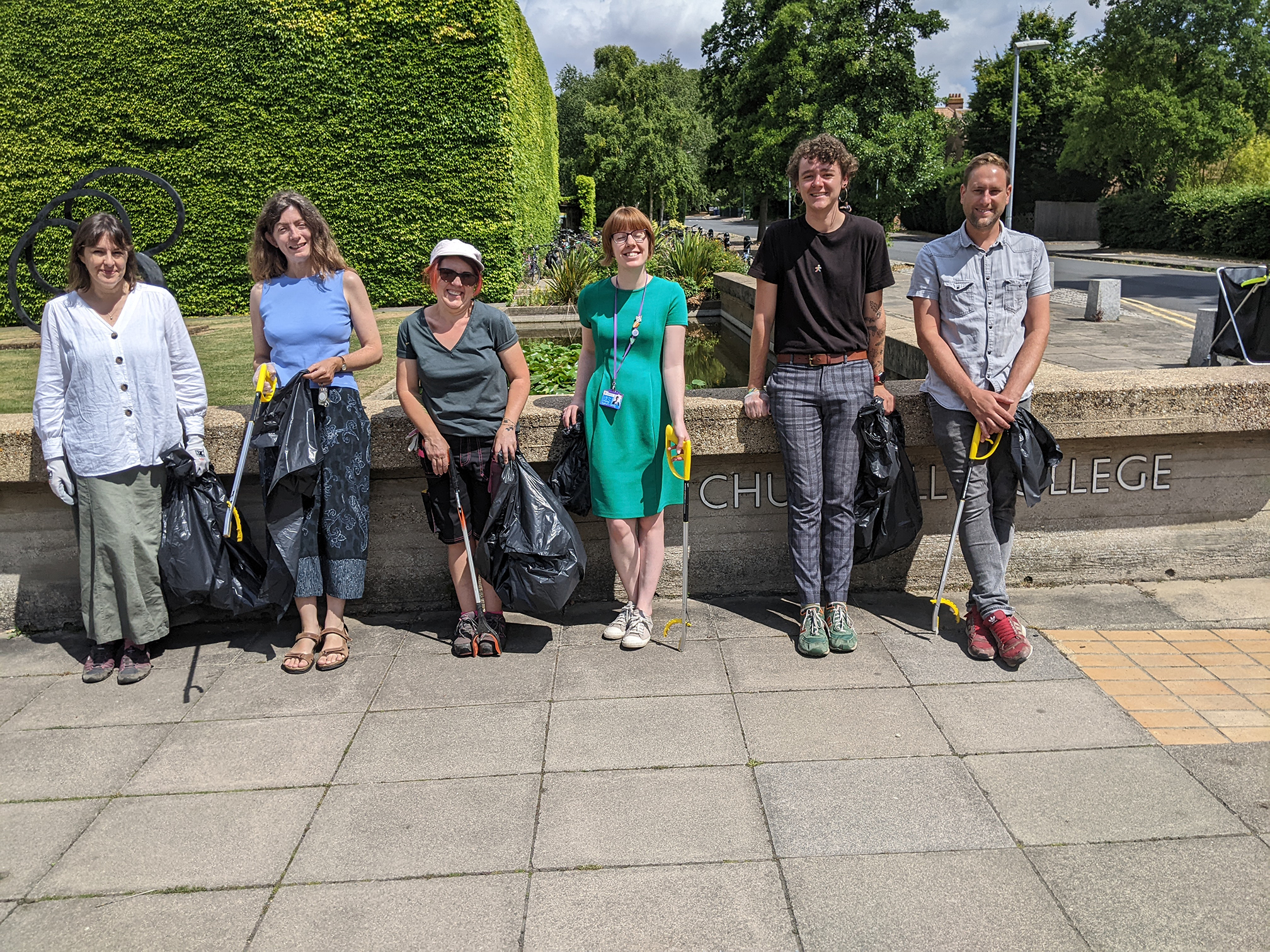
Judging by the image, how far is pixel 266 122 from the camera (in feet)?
54.4

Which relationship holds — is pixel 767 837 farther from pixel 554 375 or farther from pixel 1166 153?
pixel 1166 153

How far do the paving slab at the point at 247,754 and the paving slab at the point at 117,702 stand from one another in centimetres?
21

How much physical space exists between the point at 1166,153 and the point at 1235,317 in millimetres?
39318

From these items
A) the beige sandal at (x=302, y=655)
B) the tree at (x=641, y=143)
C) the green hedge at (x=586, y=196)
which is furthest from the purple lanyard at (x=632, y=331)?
the tree at (x=641, y=143)

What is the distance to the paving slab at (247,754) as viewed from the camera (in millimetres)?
3379

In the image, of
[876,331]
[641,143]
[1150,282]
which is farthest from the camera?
[641,143]

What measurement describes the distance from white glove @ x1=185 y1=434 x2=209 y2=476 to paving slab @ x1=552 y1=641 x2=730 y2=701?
1.78 meters

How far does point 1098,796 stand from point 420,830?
2.11 meters

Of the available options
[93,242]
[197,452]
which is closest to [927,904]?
[197,452]

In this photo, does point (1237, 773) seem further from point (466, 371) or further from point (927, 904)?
point (466, 371)

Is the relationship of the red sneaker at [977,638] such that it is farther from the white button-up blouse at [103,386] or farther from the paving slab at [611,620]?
the white button-up blouse at [103,386]

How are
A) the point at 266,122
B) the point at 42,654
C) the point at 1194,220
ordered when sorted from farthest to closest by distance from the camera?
the point at 1194,220
the point at 266,122
the point at 42,654

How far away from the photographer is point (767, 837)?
2.95 metres

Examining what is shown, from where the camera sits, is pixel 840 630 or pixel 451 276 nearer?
pixel 451 276
